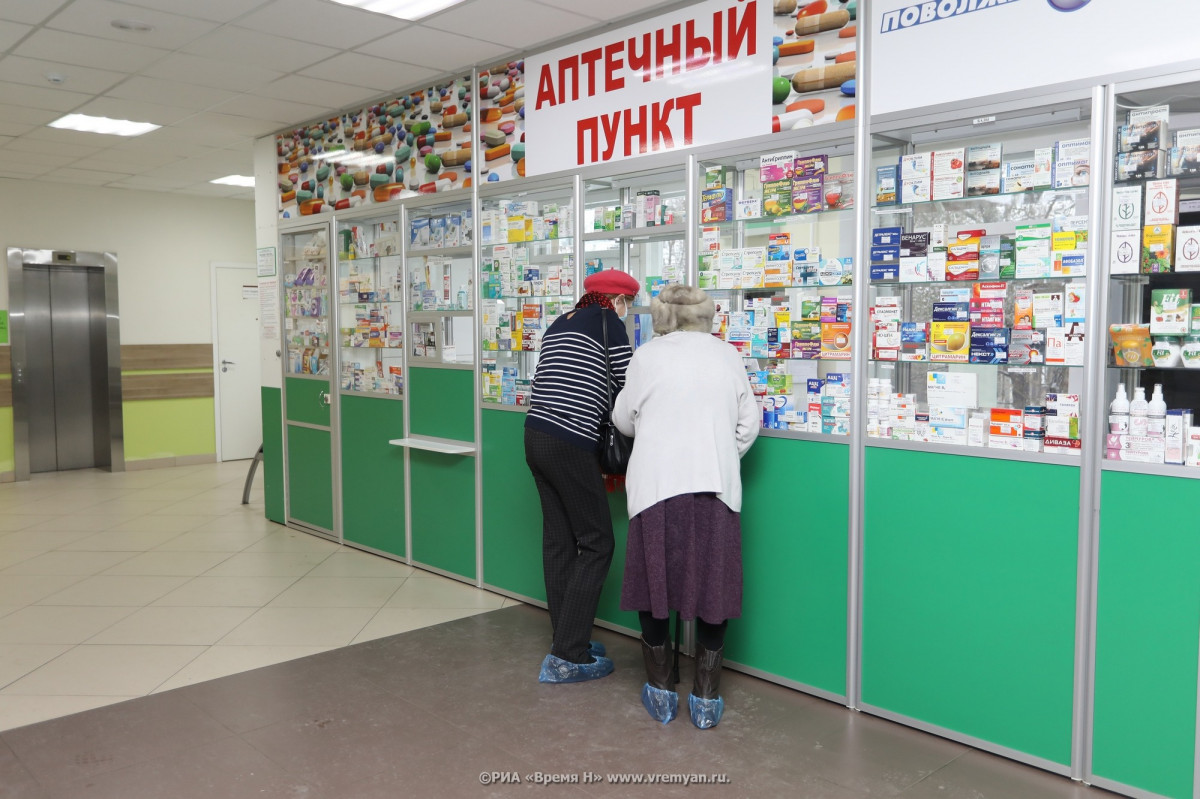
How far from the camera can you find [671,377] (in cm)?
356

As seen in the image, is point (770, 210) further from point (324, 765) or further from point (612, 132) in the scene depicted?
point (324, 765)

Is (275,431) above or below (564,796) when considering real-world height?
above

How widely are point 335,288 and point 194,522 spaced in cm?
250

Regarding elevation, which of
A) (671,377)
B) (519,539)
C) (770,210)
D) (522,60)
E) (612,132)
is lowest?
(519,539)

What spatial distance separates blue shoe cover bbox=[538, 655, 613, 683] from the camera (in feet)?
13.4

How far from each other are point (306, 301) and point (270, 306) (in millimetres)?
626

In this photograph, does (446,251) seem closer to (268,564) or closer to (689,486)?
(268,564)

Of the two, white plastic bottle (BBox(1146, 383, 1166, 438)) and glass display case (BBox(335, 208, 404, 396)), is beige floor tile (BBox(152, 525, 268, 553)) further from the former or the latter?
white plastic bottle (BBox(1146, 383, 1166, 438))

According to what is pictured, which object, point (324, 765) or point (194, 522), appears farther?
point (194, 522)

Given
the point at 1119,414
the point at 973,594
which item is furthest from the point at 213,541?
the point at 1119,414

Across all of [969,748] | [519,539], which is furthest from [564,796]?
[519,539]

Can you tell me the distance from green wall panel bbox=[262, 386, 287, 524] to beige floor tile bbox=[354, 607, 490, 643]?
2.77 meters

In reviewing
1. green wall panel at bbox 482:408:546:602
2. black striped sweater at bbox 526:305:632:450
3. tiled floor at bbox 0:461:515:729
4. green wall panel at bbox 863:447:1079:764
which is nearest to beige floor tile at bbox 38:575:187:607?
tiled floor at bbox 0:461:515:729

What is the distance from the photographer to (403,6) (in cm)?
450
